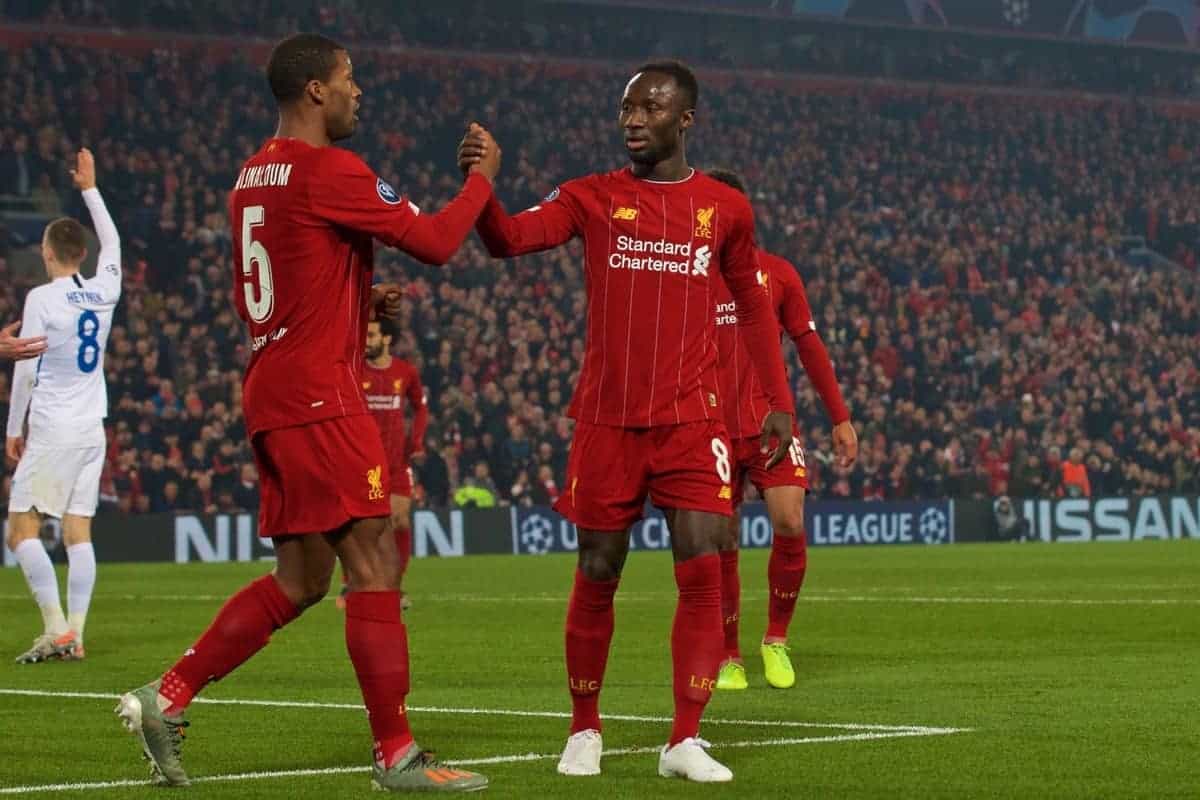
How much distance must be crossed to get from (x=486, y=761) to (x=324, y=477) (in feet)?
4.18

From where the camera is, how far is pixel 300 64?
630 cm

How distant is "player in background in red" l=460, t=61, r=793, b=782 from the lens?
676cm

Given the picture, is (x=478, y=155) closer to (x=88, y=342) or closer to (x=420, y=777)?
(x=420, y=777)

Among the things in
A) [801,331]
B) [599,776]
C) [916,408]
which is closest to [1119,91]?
[916,408]

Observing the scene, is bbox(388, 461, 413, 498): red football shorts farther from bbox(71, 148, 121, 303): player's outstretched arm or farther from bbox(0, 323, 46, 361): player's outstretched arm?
bbox(0, 323, 46, 361): player's outstretched arm

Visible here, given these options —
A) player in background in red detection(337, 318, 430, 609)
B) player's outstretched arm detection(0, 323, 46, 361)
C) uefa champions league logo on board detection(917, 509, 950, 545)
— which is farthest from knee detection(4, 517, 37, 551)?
uefa champions league logo on board detection(917, 509, 950, 545)

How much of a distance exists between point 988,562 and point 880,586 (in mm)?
5075

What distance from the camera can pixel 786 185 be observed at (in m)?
40.9

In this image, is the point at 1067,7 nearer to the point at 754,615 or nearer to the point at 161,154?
the point at 161,154

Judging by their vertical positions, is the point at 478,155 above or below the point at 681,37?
below

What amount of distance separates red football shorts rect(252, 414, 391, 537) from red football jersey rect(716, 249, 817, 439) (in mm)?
3837

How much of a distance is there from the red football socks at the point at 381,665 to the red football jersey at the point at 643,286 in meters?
1.08

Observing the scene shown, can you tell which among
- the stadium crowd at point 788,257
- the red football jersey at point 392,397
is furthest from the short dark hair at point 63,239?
the stadium crowd at point 788,257

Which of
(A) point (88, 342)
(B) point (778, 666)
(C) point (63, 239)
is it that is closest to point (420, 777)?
(B) point (778, 666)
